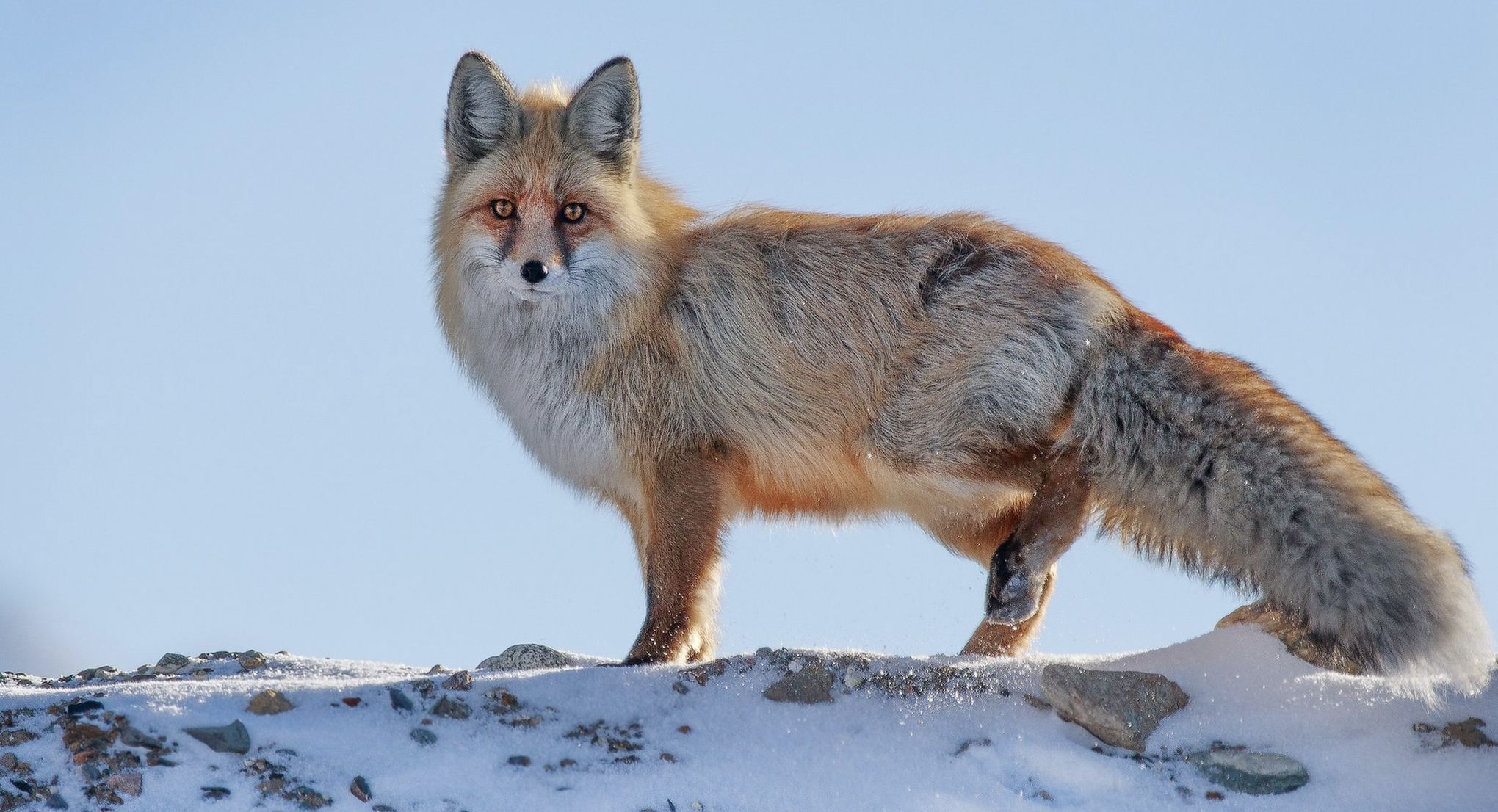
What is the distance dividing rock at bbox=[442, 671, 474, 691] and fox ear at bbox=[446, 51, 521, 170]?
7.93ft

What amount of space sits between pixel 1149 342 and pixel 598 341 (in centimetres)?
246

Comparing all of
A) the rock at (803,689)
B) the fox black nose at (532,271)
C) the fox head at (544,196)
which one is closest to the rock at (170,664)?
the fox head at (544,196)

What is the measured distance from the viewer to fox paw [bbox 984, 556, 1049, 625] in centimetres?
517

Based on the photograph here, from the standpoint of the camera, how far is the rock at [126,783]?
13.0 feet

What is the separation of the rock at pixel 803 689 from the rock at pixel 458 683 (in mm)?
1183

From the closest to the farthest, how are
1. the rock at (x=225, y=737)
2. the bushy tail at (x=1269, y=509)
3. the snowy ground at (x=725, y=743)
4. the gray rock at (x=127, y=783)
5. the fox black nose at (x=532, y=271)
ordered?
the gray rock at (x=127, y=783)
the snowy ground at (x=725, y=743)
the rock at (x=225, y=737)
the bushy tail at (x=1269, y=509)
the fox black nose at (x=532, y=271)

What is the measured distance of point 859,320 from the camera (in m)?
5.57


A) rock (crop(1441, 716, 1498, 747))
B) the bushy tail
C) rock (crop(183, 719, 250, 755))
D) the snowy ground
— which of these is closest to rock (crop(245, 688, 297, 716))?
the snowy ground

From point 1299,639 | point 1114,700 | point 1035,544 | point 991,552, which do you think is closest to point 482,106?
point 1035,544

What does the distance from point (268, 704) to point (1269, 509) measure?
3.89 metres

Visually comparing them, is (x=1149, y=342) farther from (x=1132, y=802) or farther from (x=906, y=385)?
(x=1132, y=802)

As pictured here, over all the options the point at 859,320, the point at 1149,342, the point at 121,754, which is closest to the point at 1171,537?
the point at 1149,342

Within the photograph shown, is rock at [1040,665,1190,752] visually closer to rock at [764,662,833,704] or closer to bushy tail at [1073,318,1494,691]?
bushy tail at [1073,318,1494,691]

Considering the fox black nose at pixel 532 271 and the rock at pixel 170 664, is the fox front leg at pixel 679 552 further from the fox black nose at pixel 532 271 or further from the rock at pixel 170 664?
the rock at pixel 170 664
